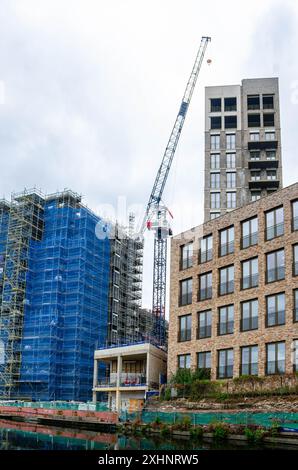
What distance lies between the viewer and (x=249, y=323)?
139 ft

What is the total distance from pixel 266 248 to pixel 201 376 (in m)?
11.5

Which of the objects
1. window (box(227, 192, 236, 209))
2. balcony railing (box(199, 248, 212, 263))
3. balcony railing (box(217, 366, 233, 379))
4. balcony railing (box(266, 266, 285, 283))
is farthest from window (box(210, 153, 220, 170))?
balcony railing (box(217, 366, 233, 379))

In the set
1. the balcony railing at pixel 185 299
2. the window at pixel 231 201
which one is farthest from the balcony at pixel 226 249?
the window at pixel 231 201

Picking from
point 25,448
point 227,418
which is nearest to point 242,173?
point 227,418

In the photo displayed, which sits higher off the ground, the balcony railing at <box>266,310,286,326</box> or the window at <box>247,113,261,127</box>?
the window at <box>247,113,261,127</box>

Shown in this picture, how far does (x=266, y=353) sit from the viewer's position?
40.3 m

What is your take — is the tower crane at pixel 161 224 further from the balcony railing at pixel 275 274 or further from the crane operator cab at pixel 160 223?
the balcony railing at pixel 275 274

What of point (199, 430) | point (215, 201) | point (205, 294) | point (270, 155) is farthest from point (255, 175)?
point (199, 430)

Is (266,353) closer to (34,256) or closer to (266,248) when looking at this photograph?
(266,248)

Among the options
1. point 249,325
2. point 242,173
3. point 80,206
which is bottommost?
point 249,325

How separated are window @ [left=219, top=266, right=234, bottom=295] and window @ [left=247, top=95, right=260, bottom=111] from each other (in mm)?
54740

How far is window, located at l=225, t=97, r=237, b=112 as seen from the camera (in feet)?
309

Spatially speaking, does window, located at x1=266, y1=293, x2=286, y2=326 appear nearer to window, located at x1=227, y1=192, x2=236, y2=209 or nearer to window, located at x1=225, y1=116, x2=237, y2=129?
window, located at x1=227, y1=192, x2=236, y2=209

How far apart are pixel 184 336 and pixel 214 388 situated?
23.2 ft
